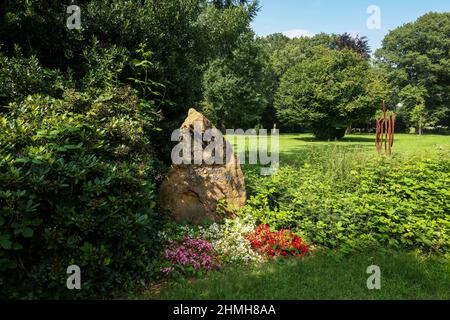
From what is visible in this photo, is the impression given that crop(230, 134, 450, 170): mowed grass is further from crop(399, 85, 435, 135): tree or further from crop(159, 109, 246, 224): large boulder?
crop(399, 85, 435, 135): tree

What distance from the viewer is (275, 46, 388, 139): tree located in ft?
84.2

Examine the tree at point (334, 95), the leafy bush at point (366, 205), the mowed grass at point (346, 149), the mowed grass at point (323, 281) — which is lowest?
the mowed grass at point (323, 281)

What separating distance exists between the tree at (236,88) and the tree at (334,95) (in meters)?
5.80

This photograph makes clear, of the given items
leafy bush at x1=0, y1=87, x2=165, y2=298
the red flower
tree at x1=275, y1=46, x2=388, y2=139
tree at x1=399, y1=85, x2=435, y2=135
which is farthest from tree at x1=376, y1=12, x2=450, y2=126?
leafy bush at x1=0, y1=87, x2=165, y2=298

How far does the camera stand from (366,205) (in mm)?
5090

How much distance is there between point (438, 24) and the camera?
147 ft

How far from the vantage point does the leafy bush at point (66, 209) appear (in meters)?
2.99

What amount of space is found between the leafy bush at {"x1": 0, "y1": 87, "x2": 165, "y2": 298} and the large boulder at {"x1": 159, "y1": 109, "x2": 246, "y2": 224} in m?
1.66

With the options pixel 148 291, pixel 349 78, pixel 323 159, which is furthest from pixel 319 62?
pixel 148 291

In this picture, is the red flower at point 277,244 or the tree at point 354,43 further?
the tree at point 354,43

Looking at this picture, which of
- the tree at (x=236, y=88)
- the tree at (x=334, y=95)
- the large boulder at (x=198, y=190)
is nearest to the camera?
the large boulder at (x=198, y=190)

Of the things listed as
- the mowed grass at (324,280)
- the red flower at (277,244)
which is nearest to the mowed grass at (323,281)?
the mowed grass at (324,280)

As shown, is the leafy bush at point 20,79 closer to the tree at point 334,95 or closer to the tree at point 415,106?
the tree at point 334,95

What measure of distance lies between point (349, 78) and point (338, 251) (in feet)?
82.3
